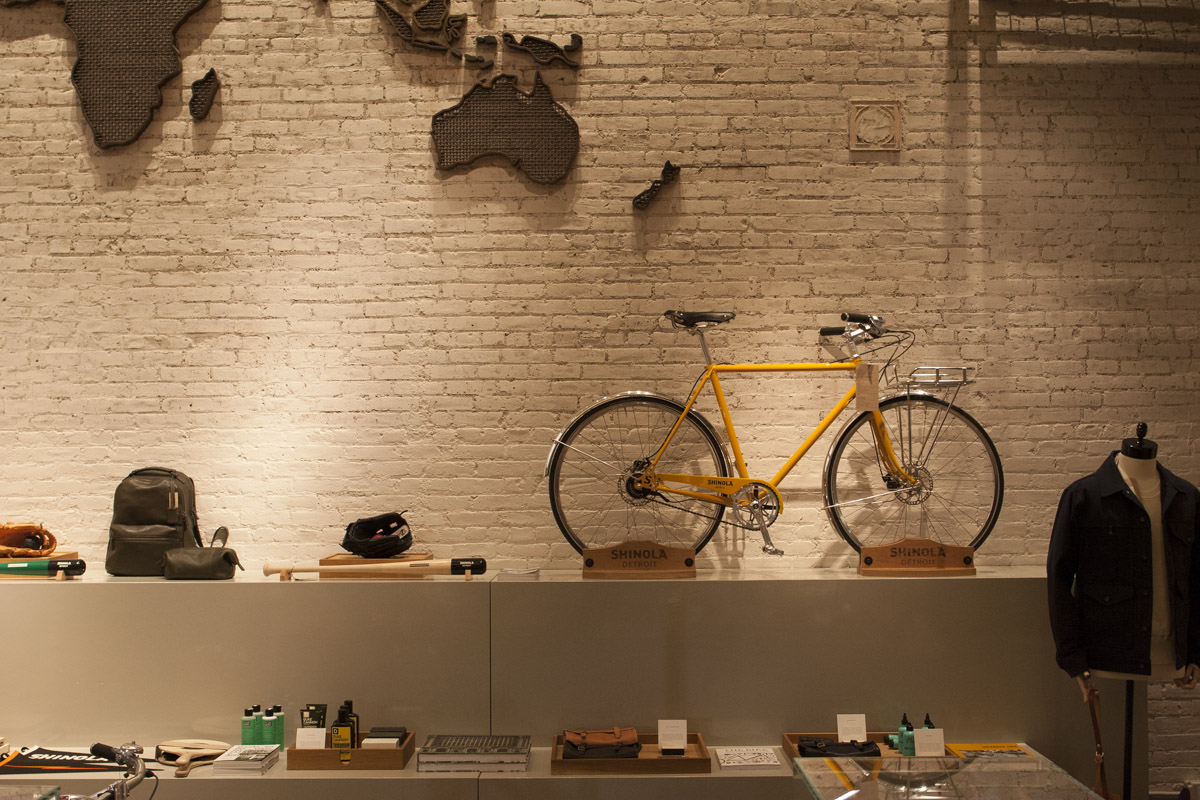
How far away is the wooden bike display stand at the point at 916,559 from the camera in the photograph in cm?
362

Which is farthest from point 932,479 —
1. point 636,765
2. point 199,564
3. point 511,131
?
point 199,564

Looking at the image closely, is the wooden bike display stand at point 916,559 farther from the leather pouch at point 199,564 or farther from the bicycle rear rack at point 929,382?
the leather pouch at point 199,564

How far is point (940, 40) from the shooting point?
434 centimetres

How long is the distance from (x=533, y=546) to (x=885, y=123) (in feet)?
9.15

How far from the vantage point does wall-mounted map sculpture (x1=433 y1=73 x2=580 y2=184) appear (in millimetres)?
4262

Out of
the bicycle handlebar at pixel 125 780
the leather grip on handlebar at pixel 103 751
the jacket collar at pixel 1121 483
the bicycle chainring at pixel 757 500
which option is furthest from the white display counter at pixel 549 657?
the bicycle handlebar at pixel 125 780

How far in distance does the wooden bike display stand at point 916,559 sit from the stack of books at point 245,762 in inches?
99.4

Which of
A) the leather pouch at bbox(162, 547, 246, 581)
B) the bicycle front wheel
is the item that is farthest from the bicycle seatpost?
the leather pouch at bbox(162, 547, 246, 581)

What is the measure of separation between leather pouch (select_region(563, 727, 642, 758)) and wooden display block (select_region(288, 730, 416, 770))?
659 millimetres

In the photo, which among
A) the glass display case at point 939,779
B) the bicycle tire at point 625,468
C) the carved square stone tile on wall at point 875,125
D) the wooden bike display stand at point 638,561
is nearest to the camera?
the glass display case at point 939,779

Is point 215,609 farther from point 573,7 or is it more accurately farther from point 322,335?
point 573,7

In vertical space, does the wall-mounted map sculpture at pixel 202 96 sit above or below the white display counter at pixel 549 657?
above

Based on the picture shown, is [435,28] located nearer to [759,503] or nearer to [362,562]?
[362,562]

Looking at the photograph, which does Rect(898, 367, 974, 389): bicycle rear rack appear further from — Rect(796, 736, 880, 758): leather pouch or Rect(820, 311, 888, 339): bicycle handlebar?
Rect(796, 736, 880, 758): leather pouch
